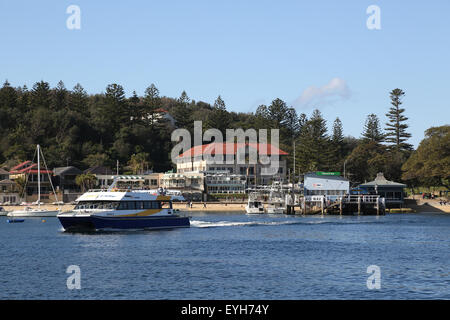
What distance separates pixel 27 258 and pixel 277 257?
731 inches

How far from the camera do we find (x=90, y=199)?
61.0 m

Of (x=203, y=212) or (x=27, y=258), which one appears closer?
(x=27, y=258)

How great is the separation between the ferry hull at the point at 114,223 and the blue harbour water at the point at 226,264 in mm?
885

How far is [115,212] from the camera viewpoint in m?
61.2

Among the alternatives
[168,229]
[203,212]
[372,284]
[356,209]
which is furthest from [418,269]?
[203,212]

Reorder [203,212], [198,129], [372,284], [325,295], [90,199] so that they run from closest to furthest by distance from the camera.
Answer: [325,295] → [372,284] → [90,199] → [203,212] → [198,129]

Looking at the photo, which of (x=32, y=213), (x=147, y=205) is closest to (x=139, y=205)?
(x=147, y=205)

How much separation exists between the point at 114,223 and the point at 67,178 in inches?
3063

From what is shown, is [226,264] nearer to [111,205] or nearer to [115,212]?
[115,212]

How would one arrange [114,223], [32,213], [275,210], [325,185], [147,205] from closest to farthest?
[114,223] → [147,205] → [32,213] → [275,210] → [325,185]

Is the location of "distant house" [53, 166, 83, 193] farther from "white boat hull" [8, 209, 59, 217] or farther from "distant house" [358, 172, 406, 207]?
"distant house" [358, 172, 406, 207]

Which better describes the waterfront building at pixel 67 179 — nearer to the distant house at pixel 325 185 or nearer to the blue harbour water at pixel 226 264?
the distant house at pixel 325 185

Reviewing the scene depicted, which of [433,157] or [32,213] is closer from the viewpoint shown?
[32,213]
